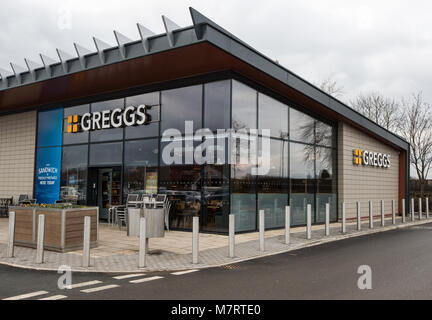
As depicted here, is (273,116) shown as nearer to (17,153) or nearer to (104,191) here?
(104,191)

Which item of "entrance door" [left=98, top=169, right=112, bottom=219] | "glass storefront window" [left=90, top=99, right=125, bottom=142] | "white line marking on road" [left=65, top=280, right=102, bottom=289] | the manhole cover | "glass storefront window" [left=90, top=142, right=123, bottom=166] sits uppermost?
"glass storefront window" [left=90, top=99, right=125, bottom=142]

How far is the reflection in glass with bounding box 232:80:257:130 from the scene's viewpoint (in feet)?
41.5

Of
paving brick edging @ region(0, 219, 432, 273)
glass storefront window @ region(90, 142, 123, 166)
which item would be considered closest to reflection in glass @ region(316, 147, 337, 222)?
paving brick edging @ region(0, 219, 432, 273)

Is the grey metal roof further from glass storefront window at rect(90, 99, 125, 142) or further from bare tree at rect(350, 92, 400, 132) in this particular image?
bare tree at rect(350, 92, 400, 132)

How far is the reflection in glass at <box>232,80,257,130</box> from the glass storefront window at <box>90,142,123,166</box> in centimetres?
493

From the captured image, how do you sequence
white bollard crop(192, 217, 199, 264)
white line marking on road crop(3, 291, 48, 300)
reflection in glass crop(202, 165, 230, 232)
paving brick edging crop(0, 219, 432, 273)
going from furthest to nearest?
reflection in glass crop(202, 165, 230, 232), white bollard crop(192, 217, 199, 264), paving brick edging crop(0, 219, 432, 273), white line marking on road crop(3, 291, 48, 300)

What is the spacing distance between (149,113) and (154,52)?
3.79 m

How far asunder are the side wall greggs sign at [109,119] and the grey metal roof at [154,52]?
2.63 m

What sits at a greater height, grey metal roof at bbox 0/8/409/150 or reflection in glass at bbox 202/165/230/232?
grey metal roof at bbox 0/8/409/150

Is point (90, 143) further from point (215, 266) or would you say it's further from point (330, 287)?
point (330, 287)

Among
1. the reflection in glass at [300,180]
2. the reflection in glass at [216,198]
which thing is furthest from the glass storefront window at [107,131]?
the reflection in glass at [300,180]

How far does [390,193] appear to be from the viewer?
22.0 meters
